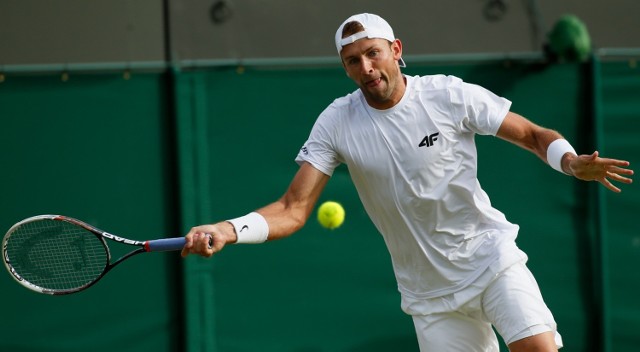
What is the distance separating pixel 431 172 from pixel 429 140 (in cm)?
14

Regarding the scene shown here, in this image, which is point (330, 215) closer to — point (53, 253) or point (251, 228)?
point (53, 253)

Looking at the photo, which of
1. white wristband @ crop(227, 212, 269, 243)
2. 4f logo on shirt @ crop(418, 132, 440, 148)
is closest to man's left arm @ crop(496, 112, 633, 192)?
4f logo on shirt @ crop(418, 132, 440, 148)

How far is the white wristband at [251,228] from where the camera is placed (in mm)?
4211

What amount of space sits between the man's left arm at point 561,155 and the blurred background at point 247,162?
7.57ft

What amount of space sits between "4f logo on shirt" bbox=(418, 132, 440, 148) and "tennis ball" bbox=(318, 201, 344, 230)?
1638 mm

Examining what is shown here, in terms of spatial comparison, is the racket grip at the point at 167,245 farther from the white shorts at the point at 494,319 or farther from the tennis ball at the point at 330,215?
the tennis ball at the point at 330,215

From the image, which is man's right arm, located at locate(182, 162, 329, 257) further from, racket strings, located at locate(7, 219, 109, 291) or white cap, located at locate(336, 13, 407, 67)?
racket strings, located at locate(7, 219, 109, 291)

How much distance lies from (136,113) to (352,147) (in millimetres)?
2322

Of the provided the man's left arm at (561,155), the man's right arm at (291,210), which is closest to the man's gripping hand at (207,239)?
the man's right arm at (291,210)

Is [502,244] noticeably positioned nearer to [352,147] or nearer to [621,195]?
[352,147]

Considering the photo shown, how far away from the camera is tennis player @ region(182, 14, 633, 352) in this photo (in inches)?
179

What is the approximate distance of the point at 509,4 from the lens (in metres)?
7.12

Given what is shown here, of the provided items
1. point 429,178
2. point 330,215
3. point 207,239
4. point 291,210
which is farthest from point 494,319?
point 330,215

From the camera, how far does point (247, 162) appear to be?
263 inches
